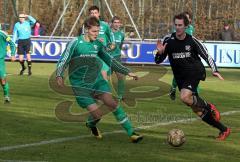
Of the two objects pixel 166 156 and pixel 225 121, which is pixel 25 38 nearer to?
pixel 225 121

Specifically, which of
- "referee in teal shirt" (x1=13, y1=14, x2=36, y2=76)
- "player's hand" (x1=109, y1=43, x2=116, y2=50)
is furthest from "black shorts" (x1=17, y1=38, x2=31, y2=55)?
"player's hand" (x1=109, y1=43, x2=116, y2=50)

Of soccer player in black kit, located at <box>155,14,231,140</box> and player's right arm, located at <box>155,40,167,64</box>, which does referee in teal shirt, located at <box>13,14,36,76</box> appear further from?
soccer player in black kit, located at <box>155,14,231,140</box>

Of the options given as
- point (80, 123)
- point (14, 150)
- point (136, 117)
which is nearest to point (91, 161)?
point (14, 150)

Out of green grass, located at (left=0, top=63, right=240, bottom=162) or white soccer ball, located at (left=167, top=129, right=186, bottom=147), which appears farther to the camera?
white soccer ball, located at (left=167, top=129, right=186, bottom=147)

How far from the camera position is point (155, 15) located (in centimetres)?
4103

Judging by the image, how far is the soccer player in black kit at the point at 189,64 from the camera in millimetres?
11531

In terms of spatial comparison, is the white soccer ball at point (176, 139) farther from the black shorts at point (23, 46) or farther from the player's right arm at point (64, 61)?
the black shorts at point (23, 46)

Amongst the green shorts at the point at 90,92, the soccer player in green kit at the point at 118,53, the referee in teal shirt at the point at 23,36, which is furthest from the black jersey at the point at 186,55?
the referee in teal shirt at the point at 23,36

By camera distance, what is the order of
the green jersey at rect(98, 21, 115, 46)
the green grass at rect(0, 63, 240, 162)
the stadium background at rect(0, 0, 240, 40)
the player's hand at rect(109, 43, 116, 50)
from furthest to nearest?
1. the stadium background at rect(0, 0, 240, 40)
2. the player's hand at rect(109, 43, 116, 50)
3. the green jersey at rect(98, 21, 115, 46)
4. the green grass at rect(0, 63, 240, 162)

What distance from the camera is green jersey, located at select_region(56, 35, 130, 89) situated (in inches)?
433

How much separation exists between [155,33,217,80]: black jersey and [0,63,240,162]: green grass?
1.13 meters

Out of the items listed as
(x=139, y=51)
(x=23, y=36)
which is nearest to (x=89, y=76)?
(x=23, y=36)

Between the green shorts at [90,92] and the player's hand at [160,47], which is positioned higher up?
the player's hand at [160,47]

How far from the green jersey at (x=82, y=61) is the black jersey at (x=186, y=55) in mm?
867
